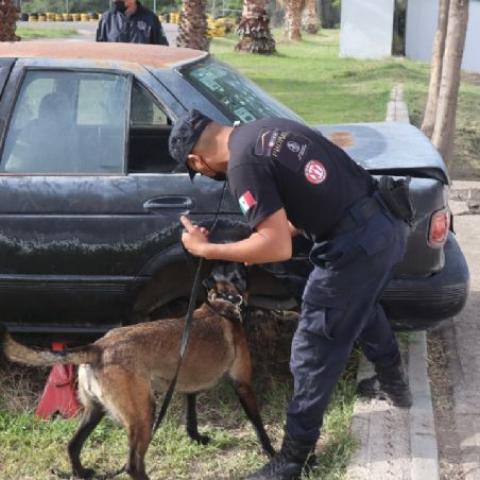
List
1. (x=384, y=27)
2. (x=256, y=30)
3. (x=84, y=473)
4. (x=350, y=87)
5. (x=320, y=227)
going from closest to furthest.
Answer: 1. (x=320, y=227)
2. (x=84, y=473)
3. (x=350, y=87)
4. (x=384, y=27)
5. (x=256, y=30)

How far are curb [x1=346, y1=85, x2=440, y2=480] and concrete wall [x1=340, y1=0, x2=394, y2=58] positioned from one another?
20.5 metres

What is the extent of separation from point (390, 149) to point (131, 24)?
3.75m

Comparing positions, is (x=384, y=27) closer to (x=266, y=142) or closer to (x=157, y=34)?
(x=157, y=34)

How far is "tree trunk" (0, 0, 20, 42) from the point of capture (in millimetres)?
17625

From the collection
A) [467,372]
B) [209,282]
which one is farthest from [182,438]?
[467,372]

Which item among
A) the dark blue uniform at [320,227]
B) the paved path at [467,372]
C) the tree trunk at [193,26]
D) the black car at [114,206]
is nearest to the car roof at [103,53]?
the black car at [114,206]

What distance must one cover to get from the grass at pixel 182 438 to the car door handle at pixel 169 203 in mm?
998

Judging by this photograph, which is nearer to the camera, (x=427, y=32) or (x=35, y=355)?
(x=35, y=355)

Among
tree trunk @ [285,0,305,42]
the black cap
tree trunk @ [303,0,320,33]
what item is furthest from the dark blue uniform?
tree trunk @ [303,0,320,33]

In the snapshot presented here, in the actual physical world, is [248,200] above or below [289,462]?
above

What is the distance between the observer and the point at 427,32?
80.4 feet

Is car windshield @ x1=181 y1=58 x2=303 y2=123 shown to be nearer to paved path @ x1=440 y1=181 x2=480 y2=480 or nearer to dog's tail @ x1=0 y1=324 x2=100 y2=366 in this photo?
dog's tail @ x1=0 y1=324 x2=100 y2=366

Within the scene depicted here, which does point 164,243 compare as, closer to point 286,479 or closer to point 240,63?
point 286,479

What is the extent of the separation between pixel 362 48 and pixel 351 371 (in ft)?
67.3
